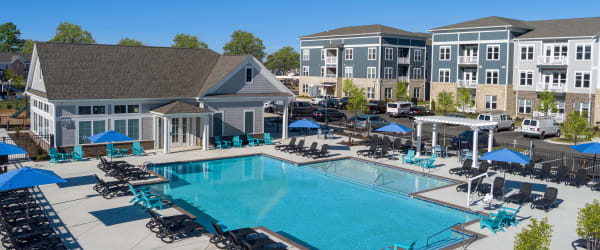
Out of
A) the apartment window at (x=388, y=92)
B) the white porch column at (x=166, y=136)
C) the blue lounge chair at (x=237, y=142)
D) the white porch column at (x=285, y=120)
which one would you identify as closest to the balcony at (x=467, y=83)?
the apartment window at (x=388, y=92)

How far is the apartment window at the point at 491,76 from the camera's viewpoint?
56.9m

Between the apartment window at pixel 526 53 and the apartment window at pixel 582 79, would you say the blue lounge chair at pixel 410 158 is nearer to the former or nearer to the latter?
the apartment window at pixel 582 79

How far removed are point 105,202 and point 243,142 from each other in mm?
16218

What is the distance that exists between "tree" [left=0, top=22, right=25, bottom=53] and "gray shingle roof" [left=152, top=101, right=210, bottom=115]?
5414 inches

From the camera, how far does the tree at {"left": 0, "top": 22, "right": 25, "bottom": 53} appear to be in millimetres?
146250

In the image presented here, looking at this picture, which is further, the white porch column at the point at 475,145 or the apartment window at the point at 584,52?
the apartment window at the point at 584,52

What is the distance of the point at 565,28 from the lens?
52.2 m

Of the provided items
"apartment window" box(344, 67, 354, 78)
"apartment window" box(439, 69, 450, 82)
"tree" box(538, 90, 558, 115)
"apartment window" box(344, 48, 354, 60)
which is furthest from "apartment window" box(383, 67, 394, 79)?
"tree" box(538, 90, 558, 115)

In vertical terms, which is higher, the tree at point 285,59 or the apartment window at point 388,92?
the tree at point 285,59

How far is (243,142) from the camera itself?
36.2 metres

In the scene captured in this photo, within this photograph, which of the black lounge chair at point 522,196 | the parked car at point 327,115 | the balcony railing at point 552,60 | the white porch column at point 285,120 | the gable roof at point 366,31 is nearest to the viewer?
the black lounge chair at point 522,196

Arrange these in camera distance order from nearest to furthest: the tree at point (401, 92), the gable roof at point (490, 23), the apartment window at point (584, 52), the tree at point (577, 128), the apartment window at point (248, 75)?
1. the tree at point (577, 128)
2. the apartment window at point (248, 75)
3. the apartment window at point (584, 52)
4. the gable roof at point (490, 23)
5. the tree at point (401, 92)

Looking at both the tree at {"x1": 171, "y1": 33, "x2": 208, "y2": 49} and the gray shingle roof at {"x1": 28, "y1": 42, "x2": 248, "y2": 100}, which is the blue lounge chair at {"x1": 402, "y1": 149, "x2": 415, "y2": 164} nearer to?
the gray shingle roof at {"x1": 28, "y1": 42, "x2": 248, "y2": 100}

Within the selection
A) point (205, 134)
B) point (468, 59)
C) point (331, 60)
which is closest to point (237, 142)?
point (205, 134)
